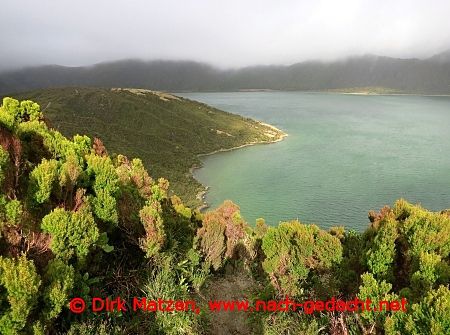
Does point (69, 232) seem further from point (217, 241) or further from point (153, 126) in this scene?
point (153, 126)

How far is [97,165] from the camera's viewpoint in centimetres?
1099

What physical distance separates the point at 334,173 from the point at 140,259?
209ft

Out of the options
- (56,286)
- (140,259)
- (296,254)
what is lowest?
(296,254)

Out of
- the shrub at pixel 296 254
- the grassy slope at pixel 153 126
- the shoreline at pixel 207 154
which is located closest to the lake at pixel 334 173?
the shoreline at pixel 207 154

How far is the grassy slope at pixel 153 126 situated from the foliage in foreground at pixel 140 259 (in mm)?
51075

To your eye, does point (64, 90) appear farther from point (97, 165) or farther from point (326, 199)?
point (97, 165)

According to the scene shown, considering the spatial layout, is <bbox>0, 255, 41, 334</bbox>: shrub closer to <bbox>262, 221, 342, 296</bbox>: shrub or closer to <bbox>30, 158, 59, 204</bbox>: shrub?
<bbox>30, 158, 59, 204</bbox>: shrub

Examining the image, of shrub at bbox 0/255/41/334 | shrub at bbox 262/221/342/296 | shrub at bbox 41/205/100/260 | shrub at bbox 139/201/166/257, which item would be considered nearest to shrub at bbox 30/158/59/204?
shrub at bbox 41/205/100/260

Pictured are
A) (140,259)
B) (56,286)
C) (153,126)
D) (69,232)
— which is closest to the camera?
(56,286)

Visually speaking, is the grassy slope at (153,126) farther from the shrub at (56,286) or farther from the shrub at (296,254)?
the shrub at (56,286)

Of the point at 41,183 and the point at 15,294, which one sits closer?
the point at 15,294

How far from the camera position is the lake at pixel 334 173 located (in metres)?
52.5

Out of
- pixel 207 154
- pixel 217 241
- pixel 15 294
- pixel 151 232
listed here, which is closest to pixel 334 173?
pixel 207 154

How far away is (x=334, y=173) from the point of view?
A: 70.7 m
